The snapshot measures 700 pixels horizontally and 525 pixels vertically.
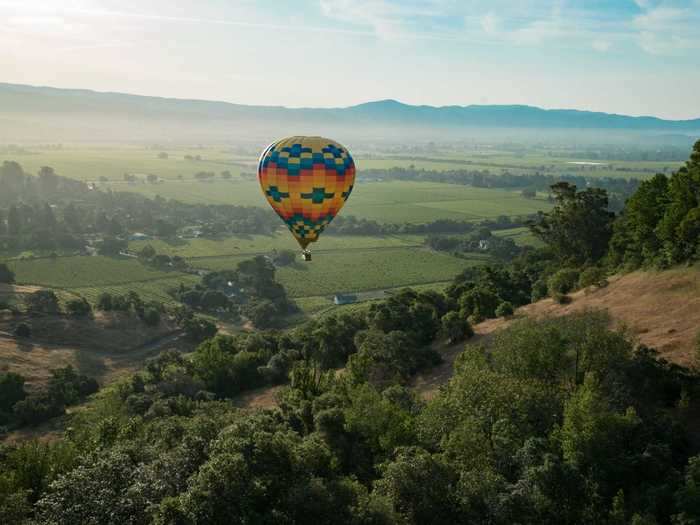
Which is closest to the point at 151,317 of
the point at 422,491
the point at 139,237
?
the point at 422,491

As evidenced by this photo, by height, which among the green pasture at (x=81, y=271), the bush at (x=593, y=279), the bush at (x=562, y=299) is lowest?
the green pasture at (x=81, y=271)

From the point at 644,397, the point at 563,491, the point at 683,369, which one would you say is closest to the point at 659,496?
the point at 563,491

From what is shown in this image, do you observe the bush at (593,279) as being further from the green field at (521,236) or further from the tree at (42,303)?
the green field at (521,236)

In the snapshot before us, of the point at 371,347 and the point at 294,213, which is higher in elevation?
the point at 294,213

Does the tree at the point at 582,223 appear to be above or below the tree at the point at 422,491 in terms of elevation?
above

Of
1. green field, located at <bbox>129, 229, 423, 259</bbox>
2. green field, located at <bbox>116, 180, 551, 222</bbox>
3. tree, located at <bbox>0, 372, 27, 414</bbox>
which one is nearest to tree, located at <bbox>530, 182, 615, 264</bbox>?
tree, located at <bbox>0, 372, 27, 414</bbox>

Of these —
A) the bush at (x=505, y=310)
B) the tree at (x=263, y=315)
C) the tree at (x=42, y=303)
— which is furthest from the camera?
the tree at (x=263, y=315)

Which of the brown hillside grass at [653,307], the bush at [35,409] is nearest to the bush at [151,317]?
the bush at [35,409]

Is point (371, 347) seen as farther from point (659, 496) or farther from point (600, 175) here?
point (600, 175)
